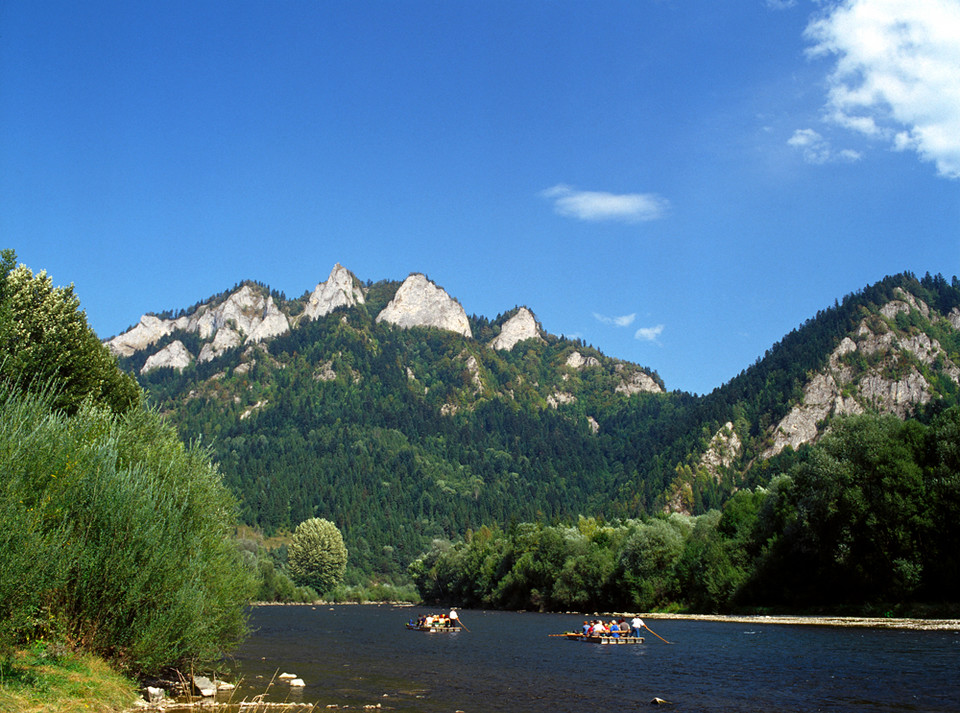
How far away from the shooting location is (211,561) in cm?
2725

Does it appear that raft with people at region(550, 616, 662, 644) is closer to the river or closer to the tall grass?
the river

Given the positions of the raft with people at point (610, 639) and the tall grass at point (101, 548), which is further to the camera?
the raft with people at point (610, 639)

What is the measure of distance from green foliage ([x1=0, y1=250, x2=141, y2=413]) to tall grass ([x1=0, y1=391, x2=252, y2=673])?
7449 millimetres

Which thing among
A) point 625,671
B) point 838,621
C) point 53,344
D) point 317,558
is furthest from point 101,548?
point 317,558

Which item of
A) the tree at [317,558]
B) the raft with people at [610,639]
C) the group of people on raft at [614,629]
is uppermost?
the group of people on raft at [614,629]

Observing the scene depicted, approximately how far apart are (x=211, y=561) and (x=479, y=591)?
94442mm

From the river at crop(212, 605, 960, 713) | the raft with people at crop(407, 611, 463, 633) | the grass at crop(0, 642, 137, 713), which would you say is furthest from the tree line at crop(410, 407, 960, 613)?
the grass at crop(0, 642, 137, 713)

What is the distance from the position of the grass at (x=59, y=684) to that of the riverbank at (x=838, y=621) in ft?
163

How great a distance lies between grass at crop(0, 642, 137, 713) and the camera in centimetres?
1764

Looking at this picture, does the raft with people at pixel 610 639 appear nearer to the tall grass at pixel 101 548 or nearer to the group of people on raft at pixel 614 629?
the group of people on raft at pixel 614 629

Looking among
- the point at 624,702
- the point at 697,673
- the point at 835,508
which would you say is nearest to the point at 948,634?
the point at 835,508

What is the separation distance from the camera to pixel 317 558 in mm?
156000

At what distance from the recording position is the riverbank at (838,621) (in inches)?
2002

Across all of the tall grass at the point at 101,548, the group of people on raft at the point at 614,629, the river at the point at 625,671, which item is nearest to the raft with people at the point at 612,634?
the group of people on raft at the point at 614,629
